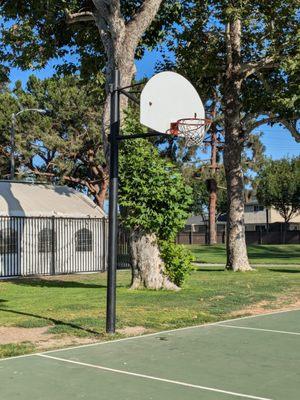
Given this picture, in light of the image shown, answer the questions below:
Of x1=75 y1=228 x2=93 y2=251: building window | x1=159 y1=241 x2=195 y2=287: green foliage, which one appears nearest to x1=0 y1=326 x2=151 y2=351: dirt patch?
x1=159 y1=241 x2=195 y2=287: green foliage

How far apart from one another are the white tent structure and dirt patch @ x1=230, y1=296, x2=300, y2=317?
12.8m

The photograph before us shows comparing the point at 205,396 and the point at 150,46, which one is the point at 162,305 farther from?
the point at 150,46

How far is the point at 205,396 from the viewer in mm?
5566

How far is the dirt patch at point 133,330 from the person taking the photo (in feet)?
30.3

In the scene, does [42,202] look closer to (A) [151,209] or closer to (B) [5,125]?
(A) [151,209]

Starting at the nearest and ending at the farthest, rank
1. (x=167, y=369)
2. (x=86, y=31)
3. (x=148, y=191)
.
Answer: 1. (x=167, y=369)
2. (x=148, y=191)
3. (x=86, y=31)

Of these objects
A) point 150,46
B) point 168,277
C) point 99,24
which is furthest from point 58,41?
point 168,277

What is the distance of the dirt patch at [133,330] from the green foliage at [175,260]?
5.65 metres

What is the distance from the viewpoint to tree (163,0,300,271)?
2200 centimetres

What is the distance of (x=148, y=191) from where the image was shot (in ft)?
48.5

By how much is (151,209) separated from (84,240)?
12229 mm

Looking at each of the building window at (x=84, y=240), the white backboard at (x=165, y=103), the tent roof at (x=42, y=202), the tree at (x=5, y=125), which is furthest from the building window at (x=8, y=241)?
the tree at (x=5, y=125)

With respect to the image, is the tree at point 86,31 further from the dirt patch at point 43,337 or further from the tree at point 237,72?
the dirt patch at point 43,337

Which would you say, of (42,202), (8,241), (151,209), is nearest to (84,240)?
(42,202)
